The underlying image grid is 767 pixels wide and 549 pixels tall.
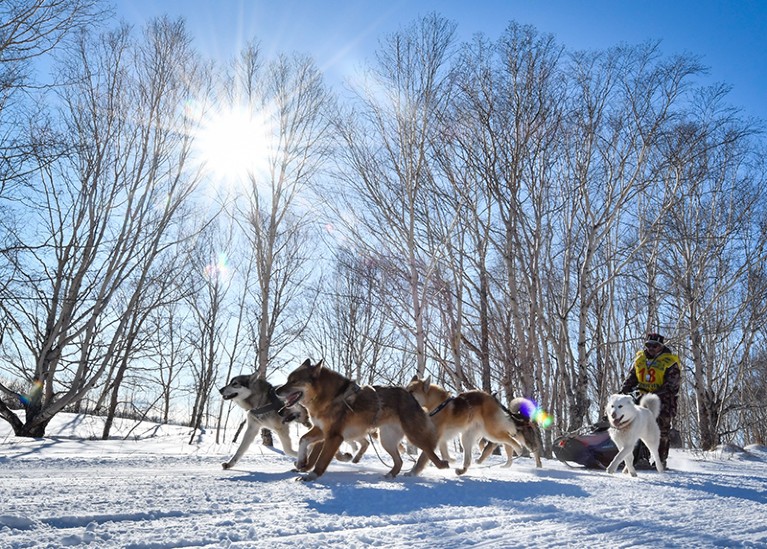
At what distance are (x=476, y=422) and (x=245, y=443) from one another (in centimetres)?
297

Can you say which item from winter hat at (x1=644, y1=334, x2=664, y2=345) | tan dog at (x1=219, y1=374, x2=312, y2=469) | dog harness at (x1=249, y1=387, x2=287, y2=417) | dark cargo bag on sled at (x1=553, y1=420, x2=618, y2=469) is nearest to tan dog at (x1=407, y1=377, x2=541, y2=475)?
dark cargo bag on sled at (x1=553, y1=420, x2=618, y2=469)

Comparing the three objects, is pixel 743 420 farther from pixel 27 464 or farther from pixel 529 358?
pixel 27 464

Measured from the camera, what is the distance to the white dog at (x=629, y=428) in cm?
758

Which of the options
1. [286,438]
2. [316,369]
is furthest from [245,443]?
[316,369]

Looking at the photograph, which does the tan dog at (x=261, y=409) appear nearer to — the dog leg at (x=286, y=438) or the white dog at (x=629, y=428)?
the dog leg at (x=286, y=438)

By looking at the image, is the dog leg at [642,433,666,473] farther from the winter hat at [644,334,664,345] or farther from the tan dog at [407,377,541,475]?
the winter hat at [644,334,664,345]

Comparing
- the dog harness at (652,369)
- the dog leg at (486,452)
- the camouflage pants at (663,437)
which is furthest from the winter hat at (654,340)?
the dog leg at (486,452)

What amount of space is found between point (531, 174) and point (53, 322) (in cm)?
1137

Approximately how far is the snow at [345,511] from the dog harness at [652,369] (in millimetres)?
3603

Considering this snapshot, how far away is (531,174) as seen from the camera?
13.4 m

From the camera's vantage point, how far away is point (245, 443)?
6344 mm

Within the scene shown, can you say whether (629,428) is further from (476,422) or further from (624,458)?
(476,422)

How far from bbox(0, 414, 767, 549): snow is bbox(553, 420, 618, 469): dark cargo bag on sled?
3288 mm

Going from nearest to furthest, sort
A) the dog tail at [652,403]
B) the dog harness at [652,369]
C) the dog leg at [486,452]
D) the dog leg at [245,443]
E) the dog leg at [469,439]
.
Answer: the dog leg at [245,443]
the dog leg at [469,439]
the dog tail at [652,403]
the dog leg at [486,452]
the dog harness at [652,369]
